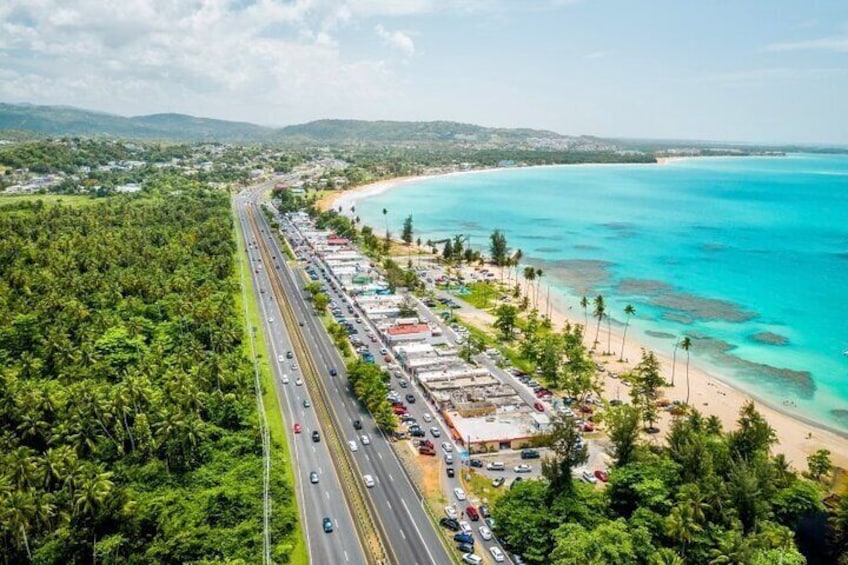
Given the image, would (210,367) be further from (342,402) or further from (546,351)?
(546,351)

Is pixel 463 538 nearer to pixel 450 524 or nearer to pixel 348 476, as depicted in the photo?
pixel 450 524

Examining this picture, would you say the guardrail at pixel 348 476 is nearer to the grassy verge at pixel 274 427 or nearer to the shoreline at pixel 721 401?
the grassy verge at pixel 274 427

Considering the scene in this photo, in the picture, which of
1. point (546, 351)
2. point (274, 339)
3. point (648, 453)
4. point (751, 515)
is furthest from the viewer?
point (274, 339)

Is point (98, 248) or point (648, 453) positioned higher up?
point (98, 248)

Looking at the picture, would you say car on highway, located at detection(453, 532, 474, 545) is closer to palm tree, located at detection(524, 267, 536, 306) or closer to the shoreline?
the shoreline

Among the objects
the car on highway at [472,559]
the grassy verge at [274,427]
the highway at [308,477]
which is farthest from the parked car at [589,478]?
the grassy verge at [274,427]

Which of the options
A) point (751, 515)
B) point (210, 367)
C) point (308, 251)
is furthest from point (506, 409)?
point (308, 251)
